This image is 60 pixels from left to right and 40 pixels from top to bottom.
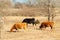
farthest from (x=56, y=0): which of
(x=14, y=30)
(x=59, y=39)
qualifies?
(x=59, y=39)

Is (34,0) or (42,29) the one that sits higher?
(34,0)

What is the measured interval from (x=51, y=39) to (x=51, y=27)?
23.4 feet

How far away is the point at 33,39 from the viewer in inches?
709

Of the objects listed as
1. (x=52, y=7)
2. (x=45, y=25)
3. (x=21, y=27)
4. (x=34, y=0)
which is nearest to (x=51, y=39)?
(x=21, y=27)

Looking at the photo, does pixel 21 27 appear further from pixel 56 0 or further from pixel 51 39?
pixel 56 0

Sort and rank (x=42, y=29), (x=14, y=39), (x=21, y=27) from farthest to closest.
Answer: (x=42, y=29), (x=21, y=27), (x=14, y=39)

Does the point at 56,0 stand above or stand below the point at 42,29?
above

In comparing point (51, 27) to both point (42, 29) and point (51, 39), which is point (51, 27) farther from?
point (51, 39)

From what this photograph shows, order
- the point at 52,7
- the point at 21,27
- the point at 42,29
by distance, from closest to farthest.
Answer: the point at 21,27
the point at 42,29
the point at 52,7

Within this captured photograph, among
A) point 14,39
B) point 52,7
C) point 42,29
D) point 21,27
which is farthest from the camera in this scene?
point 52,7

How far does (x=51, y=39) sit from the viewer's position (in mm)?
17984

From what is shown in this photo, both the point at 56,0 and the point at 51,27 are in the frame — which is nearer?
the point at 51,27

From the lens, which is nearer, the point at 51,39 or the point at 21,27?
the point at 51,39

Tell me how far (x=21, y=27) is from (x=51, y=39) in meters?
5.64
